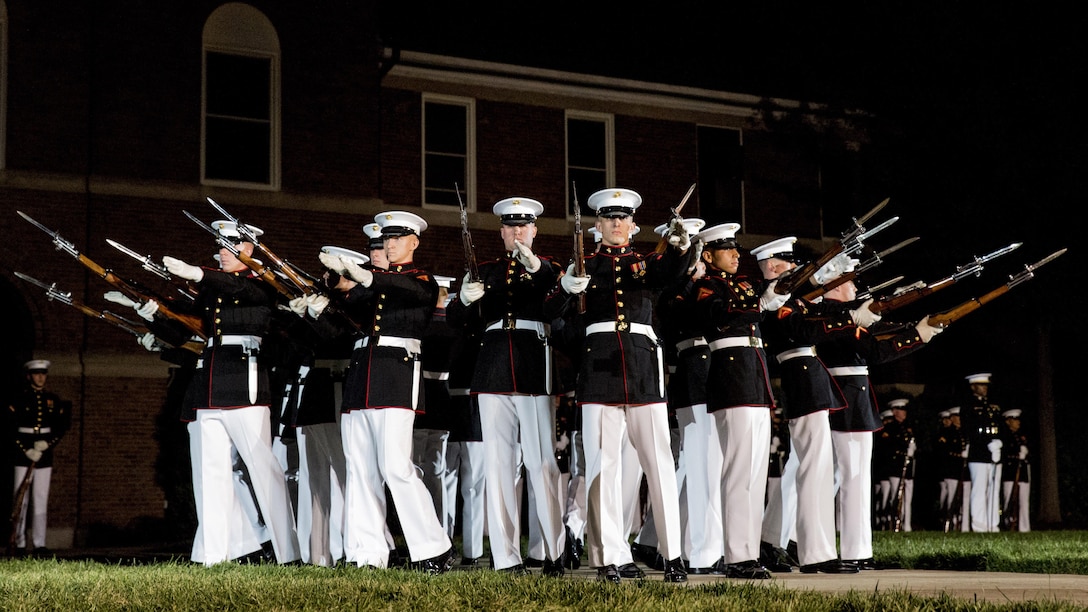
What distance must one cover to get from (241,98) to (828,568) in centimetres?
1293

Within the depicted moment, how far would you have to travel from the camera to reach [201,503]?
967cm

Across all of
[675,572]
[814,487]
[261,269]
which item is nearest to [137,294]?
[261,269]

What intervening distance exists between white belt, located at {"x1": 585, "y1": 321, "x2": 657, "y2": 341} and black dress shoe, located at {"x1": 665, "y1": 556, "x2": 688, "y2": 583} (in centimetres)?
144

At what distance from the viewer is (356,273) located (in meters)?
8.61

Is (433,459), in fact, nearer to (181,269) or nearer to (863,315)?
(181,269)

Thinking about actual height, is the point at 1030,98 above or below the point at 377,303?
above

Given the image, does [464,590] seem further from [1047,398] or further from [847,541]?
[1047,398]

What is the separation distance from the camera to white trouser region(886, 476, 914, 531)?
19.0 meters

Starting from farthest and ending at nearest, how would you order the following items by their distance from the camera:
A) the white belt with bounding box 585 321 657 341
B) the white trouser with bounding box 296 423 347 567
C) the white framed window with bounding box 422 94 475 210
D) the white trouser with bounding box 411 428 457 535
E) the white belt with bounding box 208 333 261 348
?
1. the white framed window with bounding box 422 94 475 210
2. the white trouser with bounding box 411 428 457 535
3. the white trouser with bounding box 296 423 347 567
4. the white belt with bounding box 208 333 261 348
5. the white belt with bounding box 585 321 657 341

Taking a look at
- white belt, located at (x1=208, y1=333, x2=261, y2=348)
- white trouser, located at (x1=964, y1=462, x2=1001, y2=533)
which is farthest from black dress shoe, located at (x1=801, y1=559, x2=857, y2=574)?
white trouser, located at (x1=964, y1=462, x2=1001, y2=533)

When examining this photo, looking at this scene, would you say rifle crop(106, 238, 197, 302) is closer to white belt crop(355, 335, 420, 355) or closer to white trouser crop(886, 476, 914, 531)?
white belt crop(355, 335, 420, 355)

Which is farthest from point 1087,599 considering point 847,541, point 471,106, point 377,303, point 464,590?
point 471,106

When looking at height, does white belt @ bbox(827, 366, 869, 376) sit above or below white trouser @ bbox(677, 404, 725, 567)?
above

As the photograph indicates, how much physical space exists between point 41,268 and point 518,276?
10.6 meters
